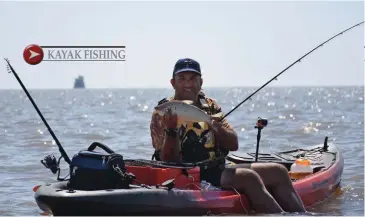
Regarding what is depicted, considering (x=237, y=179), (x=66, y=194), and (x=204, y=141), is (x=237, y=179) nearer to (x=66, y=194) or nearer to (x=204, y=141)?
(x=204, y=141)

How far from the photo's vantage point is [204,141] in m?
6.55

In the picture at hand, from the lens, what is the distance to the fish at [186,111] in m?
5.89

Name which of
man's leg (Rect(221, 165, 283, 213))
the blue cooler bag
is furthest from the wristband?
man's leg (Rect(221, 165, 283, 213))

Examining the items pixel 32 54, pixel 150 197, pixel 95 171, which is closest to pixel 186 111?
pixel 150 197

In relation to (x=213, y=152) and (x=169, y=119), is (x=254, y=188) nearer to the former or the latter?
(x=213, y=152)

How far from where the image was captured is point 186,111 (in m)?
5.91

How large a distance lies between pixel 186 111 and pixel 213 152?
2.63 feet

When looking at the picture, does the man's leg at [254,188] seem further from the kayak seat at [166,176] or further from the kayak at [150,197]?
the kayak seat at [166,176]

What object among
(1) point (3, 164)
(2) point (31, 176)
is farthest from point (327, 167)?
(1) point (3, 164)

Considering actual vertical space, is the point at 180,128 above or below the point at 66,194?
above

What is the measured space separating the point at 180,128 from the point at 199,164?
0.38m

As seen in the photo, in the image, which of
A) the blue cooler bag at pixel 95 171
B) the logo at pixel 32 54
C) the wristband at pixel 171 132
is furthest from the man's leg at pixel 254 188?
the logo at pixel 32 54

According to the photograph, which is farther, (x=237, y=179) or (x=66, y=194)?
(x=237, y=179)

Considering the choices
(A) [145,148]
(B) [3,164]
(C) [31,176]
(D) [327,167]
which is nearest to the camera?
(D) [327,167]
